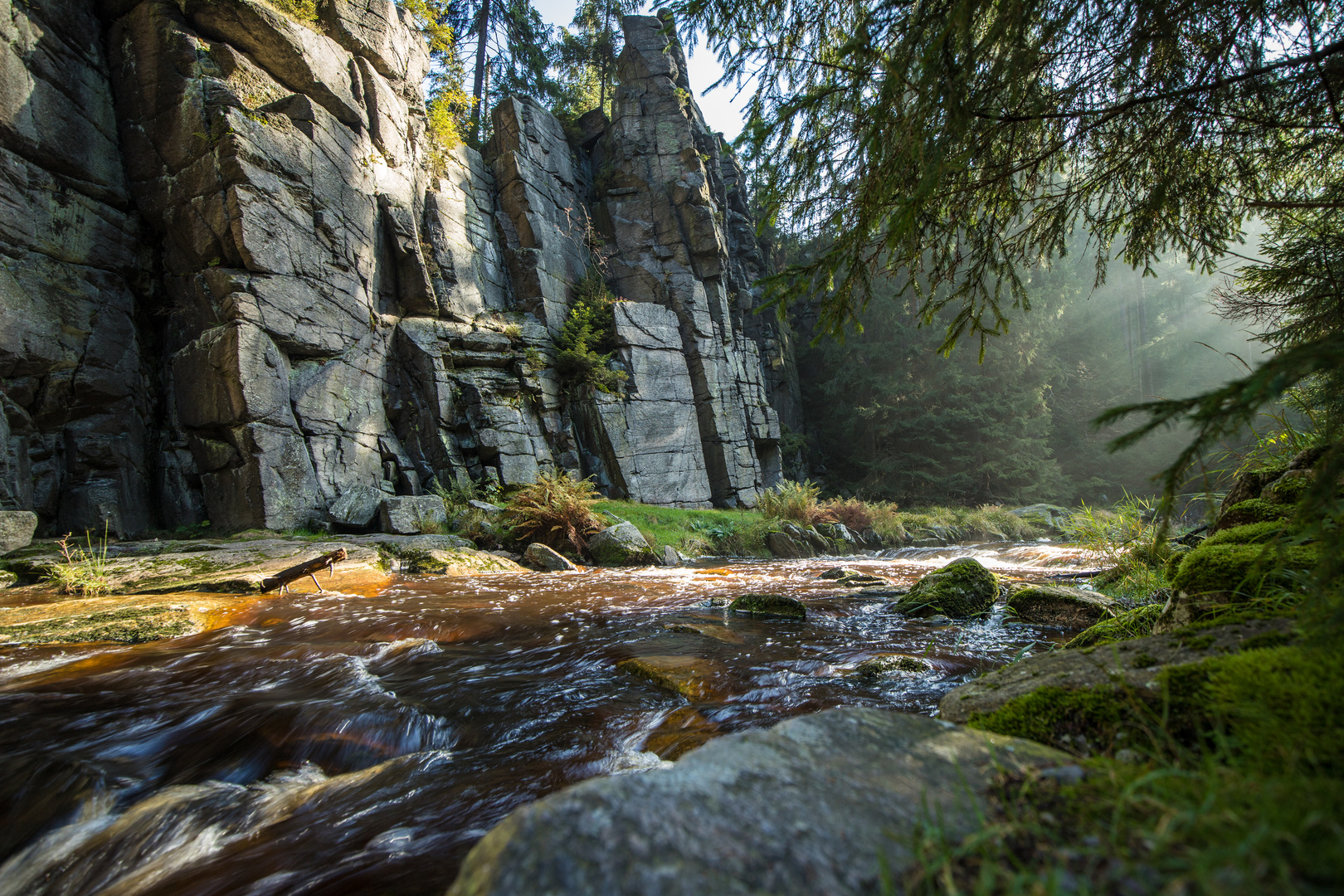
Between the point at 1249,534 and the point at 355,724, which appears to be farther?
the point at 355,724

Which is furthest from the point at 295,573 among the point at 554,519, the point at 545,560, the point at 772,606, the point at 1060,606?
the point at 1060,606

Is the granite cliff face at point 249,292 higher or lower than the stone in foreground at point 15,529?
higher

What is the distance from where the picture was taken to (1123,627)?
3.26 m

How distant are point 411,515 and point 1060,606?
10.2 meters

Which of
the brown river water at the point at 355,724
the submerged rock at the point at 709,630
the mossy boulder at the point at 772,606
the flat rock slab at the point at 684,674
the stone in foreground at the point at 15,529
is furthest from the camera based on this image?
the stone in foreground at the point at 15,529

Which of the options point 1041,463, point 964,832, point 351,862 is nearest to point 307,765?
point 351,862

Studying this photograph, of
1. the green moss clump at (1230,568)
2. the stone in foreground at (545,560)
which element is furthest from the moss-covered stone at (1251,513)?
the stone in foreground at (545,560)

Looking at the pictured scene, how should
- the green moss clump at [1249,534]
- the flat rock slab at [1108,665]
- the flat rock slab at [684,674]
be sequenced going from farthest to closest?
the flat rock slab at [684,674] → the green moss clump at [1249,534] → the flat rock slab at [1108,665]

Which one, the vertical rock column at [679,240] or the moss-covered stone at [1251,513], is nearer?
the moss-covered stone at [1251,513]

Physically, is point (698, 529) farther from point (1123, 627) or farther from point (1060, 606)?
point (1123, 627)

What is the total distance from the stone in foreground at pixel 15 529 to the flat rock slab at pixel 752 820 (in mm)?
10006

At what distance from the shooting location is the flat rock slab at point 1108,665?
1.72m

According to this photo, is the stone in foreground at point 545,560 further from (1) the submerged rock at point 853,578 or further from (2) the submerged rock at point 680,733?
(2) the submerged rock at point 680,733

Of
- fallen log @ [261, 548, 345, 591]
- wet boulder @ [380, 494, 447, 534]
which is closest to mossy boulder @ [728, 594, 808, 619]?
fallen log @ [261, 548, 345, 591]
